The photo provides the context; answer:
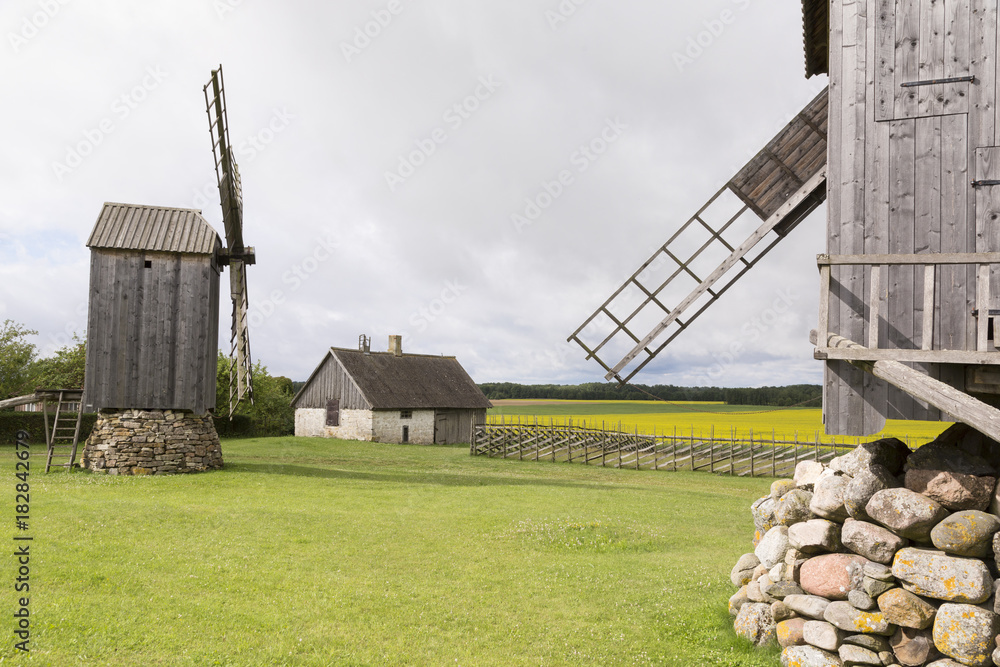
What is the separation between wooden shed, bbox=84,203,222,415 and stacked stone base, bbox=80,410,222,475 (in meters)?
0.37

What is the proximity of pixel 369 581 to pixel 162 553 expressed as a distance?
3346 mm

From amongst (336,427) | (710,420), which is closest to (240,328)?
(336,427)

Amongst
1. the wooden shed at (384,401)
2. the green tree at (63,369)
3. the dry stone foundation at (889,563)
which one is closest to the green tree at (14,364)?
the green tree at (63,369)

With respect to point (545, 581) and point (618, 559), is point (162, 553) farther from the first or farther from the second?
point (618, 559)

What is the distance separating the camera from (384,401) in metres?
35.6

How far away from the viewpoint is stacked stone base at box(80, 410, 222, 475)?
60.6 ft

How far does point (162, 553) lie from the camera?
9.44 meters

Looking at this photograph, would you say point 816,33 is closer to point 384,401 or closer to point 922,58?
point 922,58

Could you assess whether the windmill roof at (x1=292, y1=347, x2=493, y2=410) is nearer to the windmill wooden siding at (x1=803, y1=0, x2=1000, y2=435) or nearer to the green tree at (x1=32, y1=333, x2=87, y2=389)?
the green tree at (x1=32, y1=333, x2=87, y2=389)

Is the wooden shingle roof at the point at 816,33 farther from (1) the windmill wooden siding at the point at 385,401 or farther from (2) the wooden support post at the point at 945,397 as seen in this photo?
(1) the windmill wooden siding at the point at 385,401

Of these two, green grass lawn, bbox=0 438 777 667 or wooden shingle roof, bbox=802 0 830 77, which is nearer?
green grass lawn, bbox=0 438 777 667

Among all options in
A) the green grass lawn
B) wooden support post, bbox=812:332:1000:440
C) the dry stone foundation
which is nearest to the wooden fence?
the green grass lawn

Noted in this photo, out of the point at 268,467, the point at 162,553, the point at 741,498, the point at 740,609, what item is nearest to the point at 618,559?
the point at 740,609

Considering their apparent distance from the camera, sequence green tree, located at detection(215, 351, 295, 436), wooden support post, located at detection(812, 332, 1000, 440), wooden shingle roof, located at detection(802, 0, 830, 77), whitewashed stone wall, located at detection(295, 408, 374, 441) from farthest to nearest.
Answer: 1. green tree, located at detection(215, 351, 295, 436)
2. whitewashed stone wall, located at detection(295, 408, 374, 441)
3. wooden shingle roof, located at detection(802, 0, 830, 77)
4. wooden support post, located at detection(812, 332, 1000, 440)
